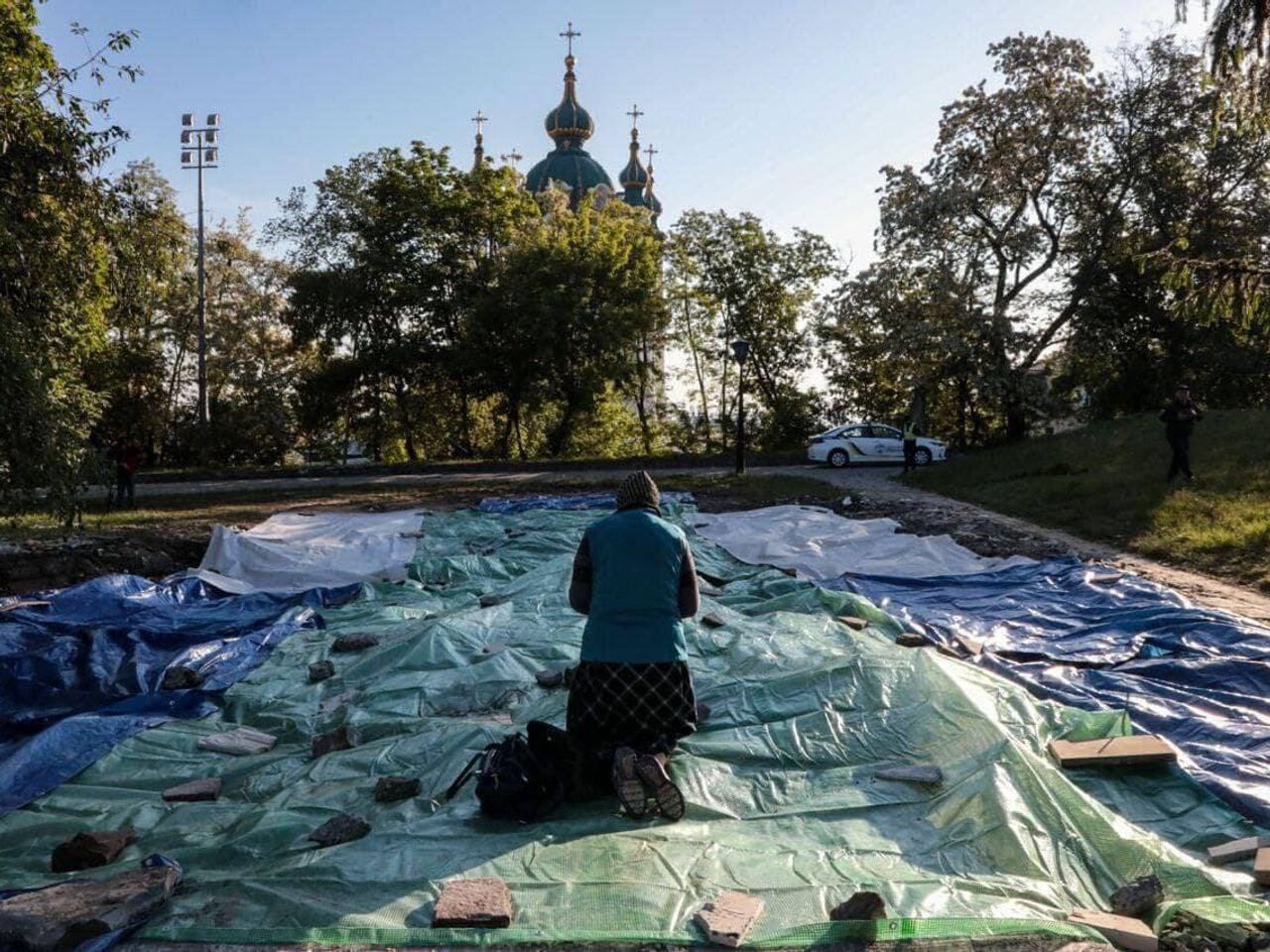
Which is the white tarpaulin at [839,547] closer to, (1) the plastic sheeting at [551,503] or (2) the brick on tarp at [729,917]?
(1) the plastic sheeting at [551,503]

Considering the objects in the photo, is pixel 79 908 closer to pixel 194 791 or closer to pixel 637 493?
pixel 194 791

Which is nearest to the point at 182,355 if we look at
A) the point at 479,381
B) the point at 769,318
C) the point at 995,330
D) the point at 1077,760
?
the point at 479,381

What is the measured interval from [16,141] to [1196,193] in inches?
1025

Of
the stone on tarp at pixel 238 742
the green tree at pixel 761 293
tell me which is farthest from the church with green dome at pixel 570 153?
the stone on tarp at pixel 238 742

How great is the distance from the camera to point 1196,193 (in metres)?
23.9

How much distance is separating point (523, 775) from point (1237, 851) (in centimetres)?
291

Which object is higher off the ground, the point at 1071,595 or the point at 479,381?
the point at 479,381

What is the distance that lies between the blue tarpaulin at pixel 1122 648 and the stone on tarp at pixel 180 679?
17.3 feet

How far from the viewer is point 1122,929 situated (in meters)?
3.03

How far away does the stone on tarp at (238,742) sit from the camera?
498 centimetres

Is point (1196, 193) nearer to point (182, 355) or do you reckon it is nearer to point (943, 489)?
point (943, 489)

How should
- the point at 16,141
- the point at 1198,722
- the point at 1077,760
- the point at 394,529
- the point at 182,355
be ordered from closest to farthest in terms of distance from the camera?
the point at 1077,760 < the point at 1198,722 < the point at 16,141 < the point at 394,529 < the point at 182,355

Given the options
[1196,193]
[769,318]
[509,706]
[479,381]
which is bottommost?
[509,706]

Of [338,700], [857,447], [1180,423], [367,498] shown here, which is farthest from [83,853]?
[857,447]
